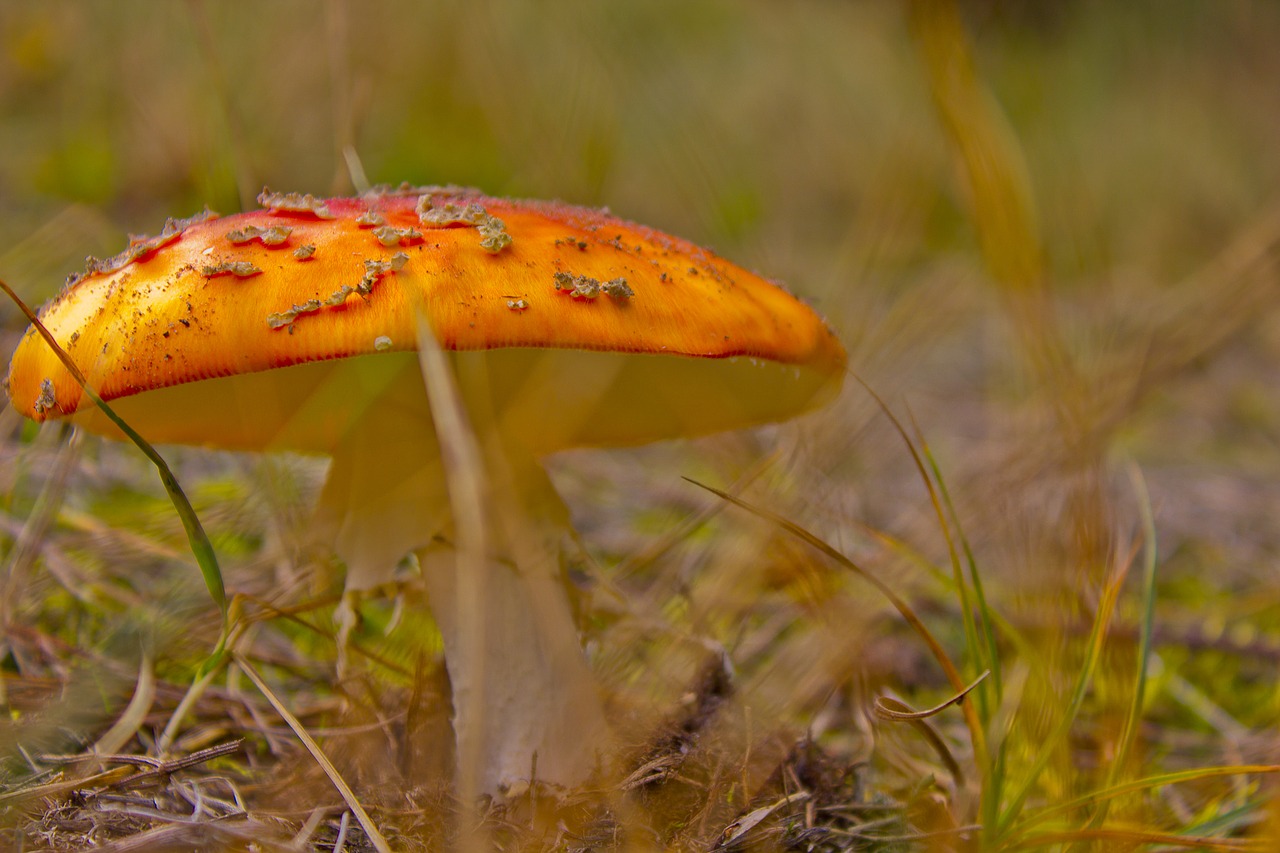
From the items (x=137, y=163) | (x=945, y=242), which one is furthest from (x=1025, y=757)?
(x=945, y=242)

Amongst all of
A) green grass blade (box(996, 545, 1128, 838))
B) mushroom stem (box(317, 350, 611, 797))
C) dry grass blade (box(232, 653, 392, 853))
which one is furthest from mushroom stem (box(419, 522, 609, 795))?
green grass blade (box(996, 545, 1128, 838))

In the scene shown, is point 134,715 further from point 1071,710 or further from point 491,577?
point 1071,710

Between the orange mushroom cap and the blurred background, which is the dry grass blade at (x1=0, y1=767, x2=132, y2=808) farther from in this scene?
the orange mushroom cap

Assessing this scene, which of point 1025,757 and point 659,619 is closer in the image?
point 1025,757

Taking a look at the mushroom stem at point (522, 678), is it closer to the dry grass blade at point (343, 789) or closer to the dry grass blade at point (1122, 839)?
the dry grass blade at point (343, 789)

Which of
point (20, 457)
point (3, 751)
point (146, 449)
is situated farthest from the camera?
point (20, 457)

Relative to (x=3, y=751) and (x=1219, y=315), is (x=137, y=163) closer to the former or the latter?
(x=3, y=751)

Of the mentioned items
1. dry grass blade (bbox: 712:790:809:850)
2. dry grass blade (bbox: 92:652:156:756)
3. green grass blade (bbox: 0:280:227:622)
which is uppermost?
green grass blade (bbox: 0:280:227:622)
